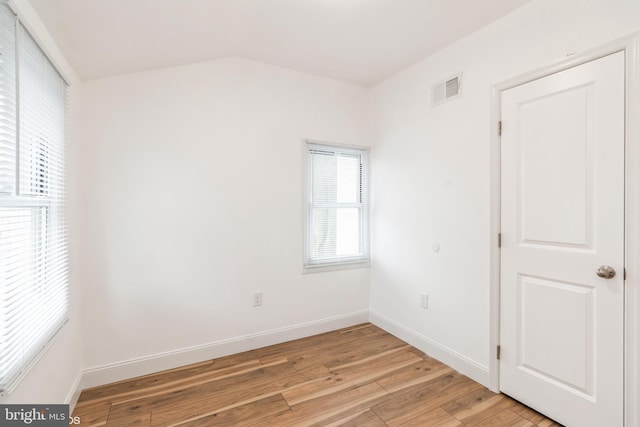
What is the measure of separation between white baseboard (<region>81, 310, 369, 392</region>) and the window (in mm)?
634

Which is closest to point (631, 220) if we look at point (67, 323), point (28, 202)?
point (28, 202)

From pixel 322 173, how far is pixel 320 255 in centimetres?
88

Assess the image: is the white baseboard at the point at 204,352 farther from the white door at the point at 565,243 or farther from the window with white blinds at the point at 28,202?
the white door at the point at 565,243

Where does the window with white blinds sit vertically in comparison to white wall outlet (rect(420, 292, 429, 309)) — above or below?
above

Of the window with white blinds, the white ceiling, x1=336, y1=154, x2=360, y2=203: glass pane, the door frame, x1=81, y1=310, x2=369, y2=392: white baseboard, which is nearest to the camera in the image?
the window with white blinds

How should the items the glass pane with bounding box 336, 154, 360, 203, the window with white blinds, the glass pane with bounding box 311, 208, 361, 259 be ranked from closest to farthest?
the window with white blinds < the glass pane with bounding box 311, 208, 361, 259 < the glass pane with bounding box 336, 154, 360, 203

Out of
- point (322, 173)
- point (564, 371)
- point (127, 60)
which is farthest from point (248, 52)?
point (564, 371)

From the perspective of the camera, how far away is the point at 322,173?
10.4 feet

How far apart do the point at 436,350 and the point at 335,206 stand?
167cm

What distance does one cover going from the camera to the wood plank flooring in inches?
74.0

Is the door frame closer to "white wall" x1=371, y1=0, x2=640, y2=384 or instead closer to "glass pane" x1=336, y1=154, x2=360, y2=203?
"white wall" x1=371, y1=0, x2=640, y2=384

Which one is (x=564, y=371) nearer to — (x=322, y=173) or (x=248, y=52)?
(x=322, y=173)

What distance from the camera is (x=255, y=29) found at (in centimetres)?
226

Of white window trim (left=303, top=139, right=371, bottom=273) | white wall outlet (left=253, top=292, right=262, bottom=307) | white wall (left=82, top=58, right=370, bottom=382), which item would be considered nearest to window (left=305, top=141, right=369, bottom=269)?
white window trim (left=303, top=139, right=371, bottom=273)
